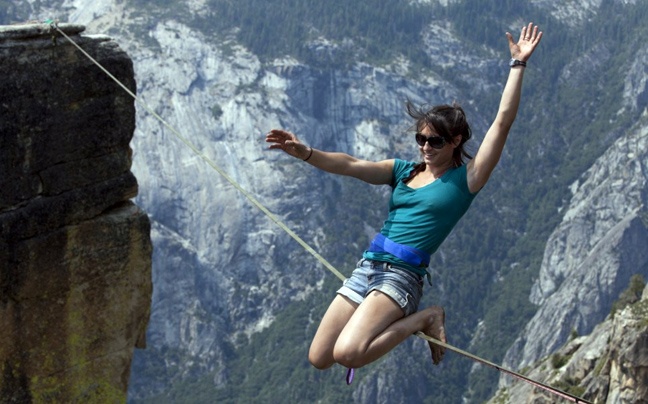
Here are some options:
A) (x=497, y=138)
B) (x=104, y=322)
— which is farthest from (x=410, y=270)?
(x=104, y=322)

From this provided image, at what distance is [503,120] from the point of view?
15.0 m

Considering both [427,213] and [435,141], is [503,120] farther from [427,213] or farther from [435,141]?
[427,213]

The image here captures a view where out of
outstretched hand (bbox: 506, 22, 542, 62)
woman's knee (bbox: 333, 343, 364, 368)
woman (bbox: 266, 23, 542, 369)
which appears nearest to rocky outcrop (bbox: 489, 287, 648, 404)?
woman (bbox: 266, 23, 542, 369)

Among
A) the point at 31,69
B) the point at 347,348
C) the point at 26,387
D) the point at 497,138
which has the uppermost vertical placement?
the point at 497,138

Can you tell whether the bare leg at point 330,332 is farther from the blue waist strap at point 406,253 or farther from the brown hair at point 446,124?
the brown hair at point 446,124

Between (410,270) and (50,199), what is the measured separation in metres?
4.67

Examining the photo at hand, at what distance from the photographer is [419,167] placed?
16.0 metres

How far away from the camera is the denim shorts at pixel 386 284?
49.1ft

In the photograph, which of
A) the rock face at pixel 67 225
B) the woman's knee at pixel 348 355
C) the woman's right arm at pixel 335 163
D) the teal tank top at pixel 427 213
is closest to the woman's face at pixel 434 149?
the teal tank top at pixel 427 213

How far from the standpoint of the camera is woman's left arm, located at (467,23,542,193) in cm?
1499

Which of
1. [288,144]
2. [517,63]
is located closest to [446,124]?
[517,63]

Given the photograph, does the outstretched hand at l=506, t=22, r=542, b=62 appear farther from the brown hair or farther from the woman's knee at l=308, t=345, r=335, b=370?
the woman's knee at l=308, t=345, r=335, b=370

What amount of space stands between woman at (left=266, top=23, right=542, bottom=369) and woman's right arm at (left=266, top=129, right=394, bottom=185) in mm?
435

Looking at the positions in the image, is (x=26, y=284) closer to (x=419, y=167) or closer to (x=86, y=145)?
(x=86, y=145)
